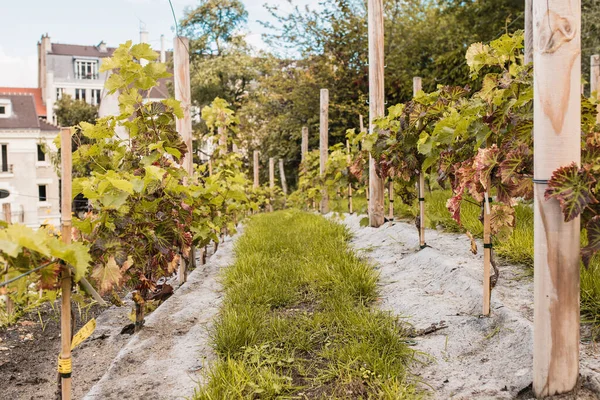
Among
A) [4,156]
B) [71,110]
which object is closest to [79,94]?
[71,110]

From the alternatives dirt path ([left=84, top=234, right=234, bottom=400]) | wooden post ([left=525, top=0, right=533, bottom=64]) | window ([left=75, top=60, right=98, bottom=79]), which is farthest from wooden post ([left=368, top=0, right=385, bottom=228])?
window ([left=75, top=60, right=98, bottom=79])

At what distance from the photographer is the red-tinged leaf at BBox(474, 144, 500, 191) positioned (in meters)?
2.60

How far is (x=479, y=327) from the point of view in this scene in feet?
8.87

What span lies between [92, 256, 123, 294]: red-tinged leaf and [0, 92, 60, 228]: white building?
1132 inches

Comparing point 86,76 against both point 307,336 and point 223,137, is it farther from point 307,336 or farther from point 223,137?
point 307,336

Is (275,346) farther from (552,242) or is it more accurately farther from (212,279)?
(212,279)

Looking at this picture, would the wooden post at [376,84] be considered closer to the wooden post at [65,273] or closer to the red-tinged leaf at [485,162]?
the red-tinged leaf at [485,162]

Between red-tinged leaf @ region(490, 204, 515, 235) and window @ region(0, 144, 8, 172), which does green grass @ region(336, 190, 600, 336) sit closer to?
red-tinged leaf @ region(490, 204, 515, 235)

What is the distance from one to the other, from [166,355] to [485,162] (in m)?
1.94

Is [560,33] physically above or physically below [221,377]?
above

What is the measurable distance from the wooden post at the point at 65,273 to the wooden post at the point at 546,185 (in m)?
1.74

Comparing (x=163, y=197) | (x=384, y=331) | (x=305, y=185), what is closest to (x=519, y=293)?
(x=384, y=331)

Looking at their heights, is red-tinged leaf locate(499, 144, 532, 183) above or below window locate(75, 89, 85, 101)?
below

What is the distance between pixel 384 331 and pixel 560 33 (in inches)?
61.7
